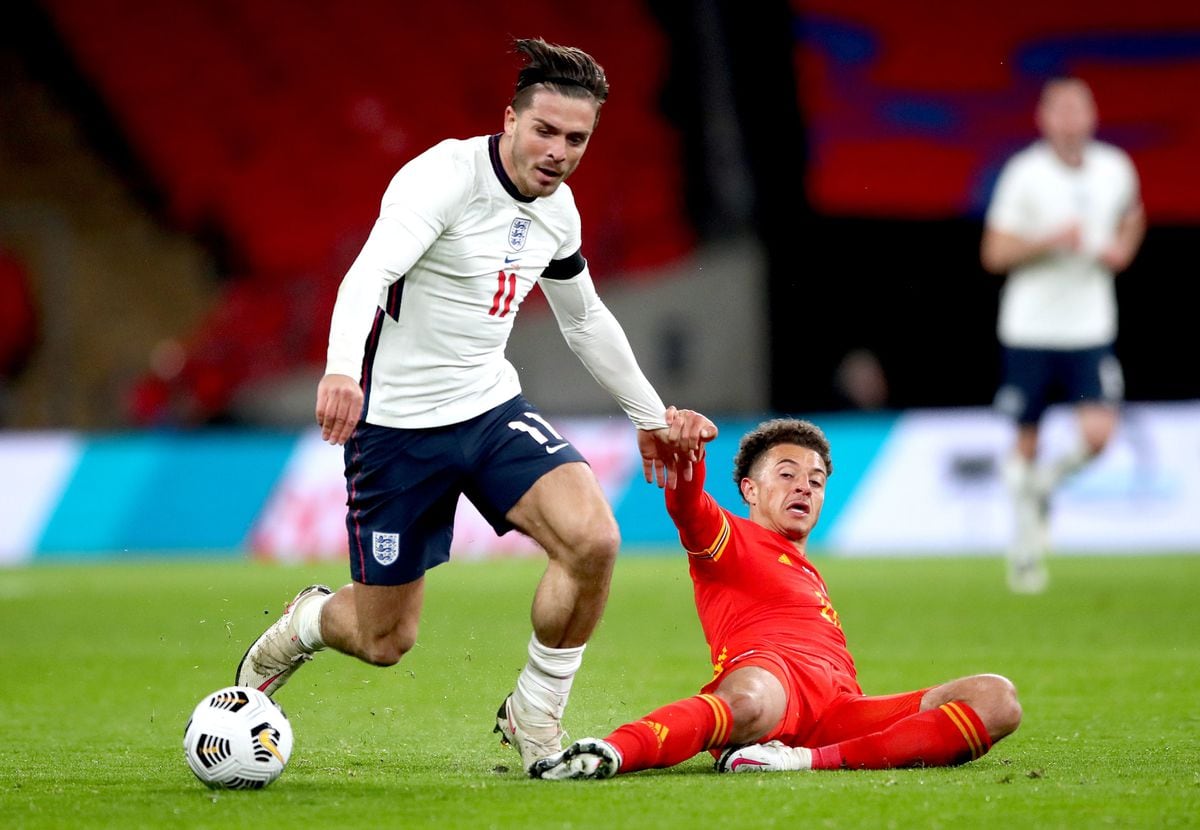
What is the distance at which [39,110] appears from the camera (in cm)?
2216

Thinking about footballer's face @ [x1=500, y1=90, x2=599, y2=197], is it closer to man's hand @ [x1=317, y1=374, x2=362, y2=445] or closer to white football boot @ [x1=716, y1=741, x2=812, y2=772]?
man's hand @ [x1=317, y1=374, x2=362, y2=445]

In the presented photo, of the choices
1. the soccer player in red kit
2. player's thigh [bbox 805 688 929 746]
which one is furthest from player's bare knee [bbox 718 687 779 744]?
player's thigh [bbox 805 688 929 746]

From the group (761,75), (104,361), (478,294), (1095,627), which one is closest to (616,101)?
(761,75)

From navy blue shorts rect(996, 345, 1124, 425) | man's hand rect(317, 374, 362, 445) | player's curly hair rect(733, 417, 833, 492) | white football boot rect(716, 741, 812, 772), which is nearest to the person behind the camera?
man's hand rect(317, 374, 362, 445)

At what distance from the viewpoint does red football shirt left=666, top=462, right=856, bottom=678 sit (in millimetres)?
5172

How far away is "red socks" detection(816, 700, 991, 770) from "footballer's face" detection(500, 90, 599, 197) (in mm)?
1800

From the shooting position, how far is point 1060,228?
1148 centimetres

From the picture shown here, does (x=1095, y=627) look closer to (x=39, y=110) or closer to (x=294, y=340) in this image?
(x=294, y=340)

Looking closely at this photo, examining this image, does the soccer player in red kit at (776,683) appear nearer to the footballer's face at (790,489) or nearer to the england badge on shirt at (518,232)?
the footballer's face at (790,489)

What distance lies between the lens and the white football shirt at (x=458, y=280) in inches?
199

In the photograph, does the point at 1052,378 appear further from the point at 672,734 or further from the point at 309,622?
the point at 672,734

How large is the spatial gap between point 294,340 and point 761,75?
5654 millimetres

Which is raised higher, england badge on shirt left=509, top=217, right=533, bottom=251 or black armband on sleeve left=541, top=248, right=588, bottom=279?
england badge on shirt left=509, top=217, right=533, bottom=251

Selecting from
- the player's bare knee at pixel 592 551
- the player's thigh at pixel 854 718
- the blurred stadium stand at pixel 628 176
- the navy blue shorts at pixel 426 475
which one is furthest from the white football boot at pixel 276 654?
the blurred stadium stand at pixel 628 176
